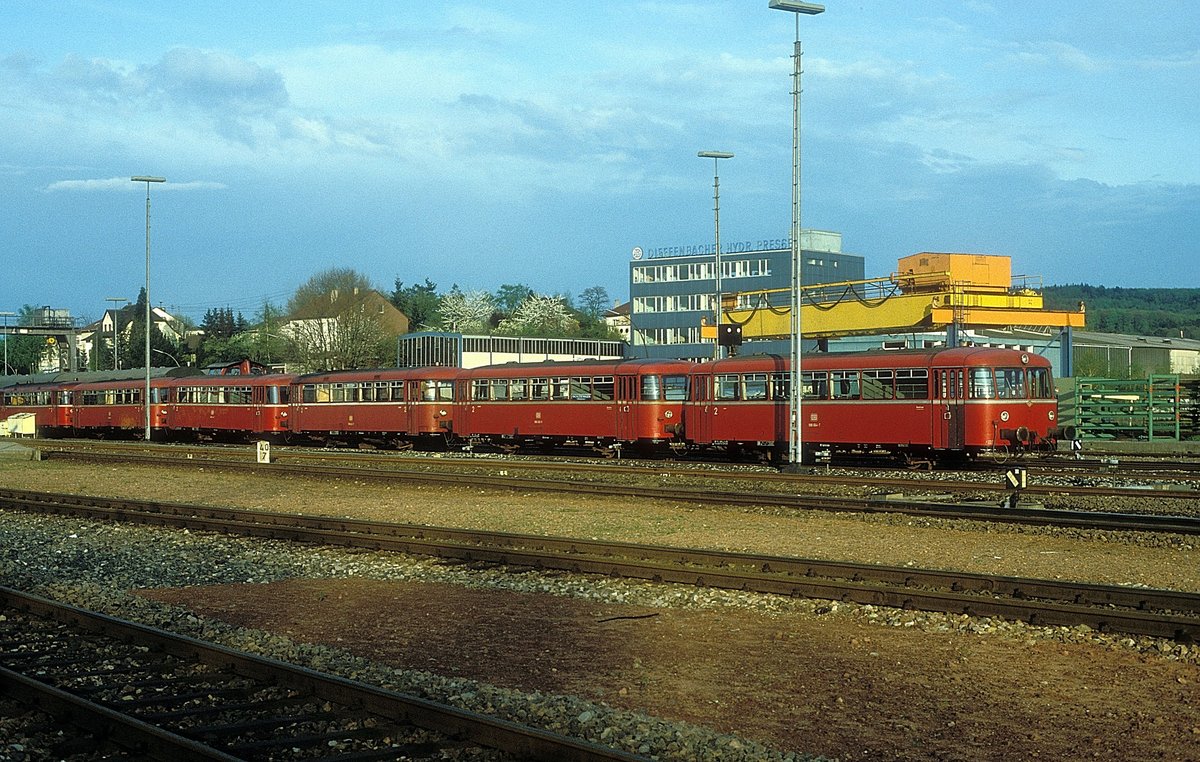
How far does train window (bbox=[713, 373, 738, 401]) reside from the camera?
33250 millimetres

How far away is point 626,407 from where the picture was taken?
3600 centimetres

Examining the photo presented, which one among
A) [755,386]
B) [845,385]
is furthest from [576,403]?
[845,385]

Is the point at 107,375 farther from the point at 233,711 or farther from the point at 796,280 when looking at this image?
the point at 233,711

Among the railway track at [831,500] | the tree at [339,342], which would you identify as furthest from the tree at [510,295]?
the railway track at [831,500]

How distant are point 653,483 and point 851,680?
17.1 m

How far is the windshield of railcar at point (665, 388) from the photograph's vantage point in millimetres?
34950

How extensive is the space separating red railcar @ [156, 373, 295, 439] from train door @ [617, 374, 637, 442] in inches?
759

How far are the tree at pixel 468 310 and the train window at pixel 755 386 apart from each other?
10818 cm

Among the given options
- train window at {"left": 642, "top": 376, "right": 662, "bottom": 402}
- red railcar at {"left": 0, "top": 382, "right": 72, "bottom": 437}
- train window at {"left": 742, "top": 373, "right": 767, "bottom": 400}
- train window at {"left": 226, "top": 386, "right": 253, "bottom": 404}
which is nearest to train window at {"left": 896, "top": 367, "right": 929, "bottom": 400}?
train window at {"left": 742, "top": 373, "right": 767, "bottom": 400}

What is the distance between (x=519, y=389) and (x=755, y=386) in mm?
9819

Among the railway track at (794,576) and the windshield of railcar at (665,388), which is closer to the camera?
the railway track at (794,576)

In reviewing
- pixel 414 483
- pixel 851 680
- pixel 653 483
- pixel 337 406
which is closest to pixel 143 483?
pixel 414 483

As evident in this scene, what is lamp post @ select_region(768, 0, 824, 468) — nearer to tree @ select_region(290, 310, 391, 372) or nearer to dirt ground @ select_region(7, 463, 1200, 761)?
dirt ground @ select_region(7, 463, 1200, 761)

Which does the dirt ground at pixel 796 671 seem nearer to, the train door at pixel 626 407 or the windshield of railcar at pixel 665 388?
the windshield of railcar at pixel 665 388
